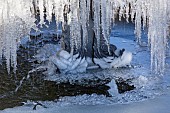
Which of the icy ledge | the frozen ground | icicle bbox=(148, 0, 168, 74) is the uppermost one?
icicle bbox=(148, 0, 168, 74)

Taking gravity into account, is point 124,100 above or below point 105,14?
below

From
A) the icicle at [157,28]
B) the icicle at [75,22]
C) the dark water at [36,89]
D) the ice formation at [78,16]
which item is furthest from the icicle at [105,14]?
the dark water at [36,89]

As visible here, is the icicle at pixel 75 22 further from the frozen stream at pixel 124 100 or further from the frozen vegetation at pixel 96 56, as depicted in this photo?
the frozen stream at pixel 124 100

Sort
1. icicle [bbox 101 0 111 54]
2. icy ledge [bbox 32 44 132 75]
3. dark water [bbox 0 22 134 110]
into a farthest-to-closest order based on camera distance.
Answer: icy ledge [bbox 32 44 132 75] < icicle [bbox 101 0 111 54] < dark water [bbox 0 22 134 110]

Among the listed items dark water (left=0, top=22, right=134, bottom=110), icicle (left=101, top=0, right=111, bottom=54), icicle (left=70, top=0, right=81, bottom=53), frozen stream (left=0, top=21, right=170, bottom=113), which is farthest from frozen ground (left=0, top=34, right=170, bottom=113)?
icicle (left=101, top=0, right=111, bottom=54)

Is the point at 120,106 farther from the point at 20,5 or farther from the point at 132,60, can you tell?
the point at 132,60

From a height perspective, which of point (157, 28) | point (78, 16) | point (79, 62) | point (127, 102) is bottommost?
point (127, 102)

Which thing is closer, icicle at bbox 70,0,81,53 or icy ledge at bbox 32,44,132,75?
icicle at bbox 70,0,81,53

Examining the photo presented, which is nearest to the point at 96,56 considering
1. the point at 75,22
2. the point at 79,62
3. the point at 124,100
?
the point at 79,62

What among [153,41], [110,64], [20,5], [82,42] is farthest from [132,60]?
[20,5]

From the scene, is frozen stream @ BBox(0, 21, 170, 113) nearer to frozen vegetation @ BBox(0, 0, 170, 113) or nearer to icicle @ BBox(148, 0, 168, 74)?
frozen vegetation @ BBox(0, 0, 170, 113)

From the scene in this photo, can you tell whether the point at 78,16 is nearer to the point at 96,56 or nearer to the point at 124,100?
the point at 124,100

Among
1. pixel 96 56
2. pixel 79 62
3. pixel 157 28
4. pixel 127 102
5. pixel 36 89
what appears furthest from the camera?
pixel 96 56

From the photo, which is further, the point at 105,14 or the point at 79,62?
the point at 79,62
